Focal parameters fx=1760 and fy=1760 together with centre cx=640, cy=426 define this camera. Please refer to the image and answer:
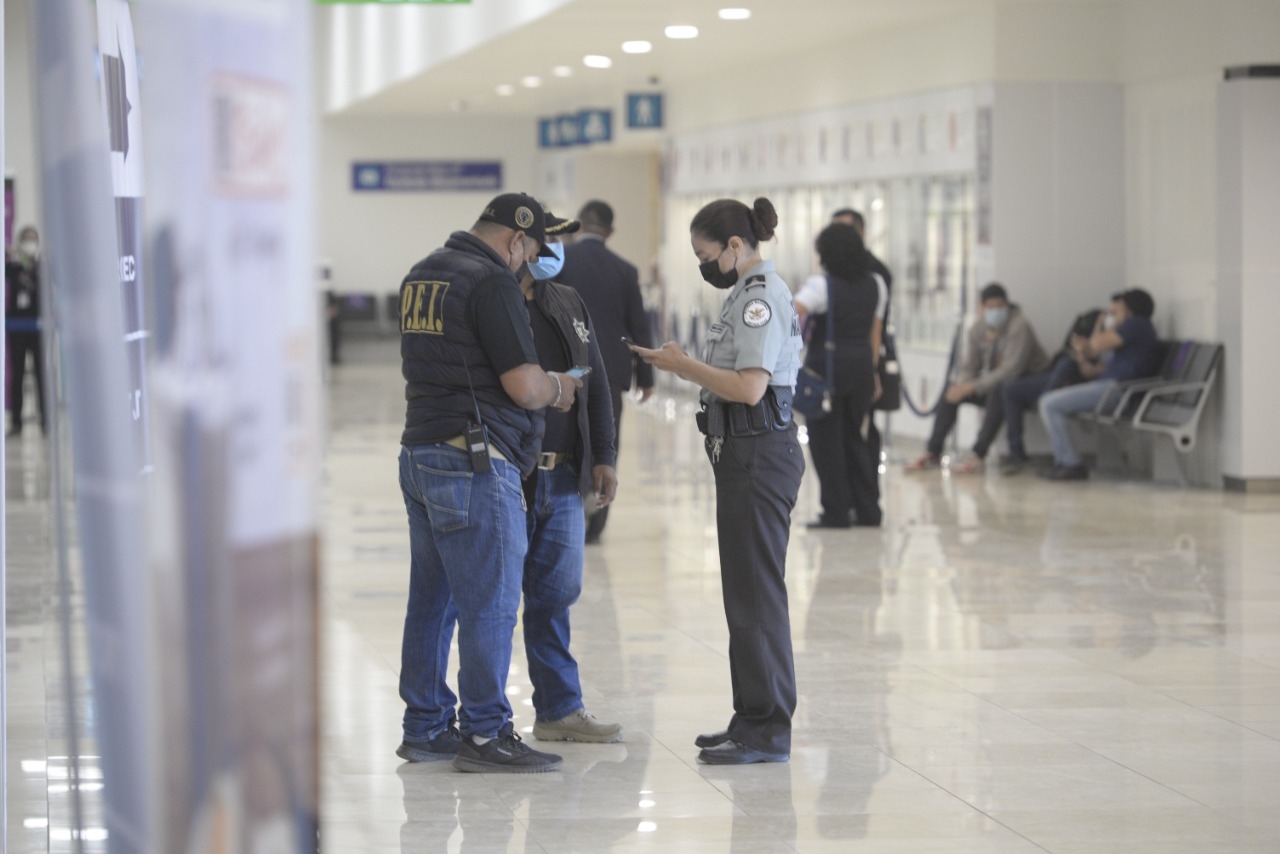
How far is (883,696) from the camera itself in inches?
240

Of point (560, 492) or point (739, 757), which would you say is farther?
point (560, 492)

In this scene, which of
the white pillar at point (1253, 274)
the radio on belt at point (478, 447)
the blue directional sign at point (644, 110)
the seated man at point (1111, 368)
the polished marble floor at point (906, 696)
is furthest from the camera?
the blue directional sign at point (644, 110)

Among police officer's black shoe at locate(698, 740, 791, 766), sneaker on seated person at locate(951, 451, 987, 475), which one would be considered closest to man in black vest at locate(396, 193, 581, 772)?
police officer's black shoe at locate(698, 740, 791, 766)

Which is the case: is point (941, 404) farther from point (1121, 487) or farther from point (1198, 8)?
point (1198, 8)

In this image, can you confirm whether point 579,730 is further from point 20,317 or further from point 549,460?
point 20,317

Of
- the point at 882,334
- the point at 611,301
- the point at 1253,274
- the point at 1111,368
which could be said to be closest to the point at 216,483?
the point at 611,301

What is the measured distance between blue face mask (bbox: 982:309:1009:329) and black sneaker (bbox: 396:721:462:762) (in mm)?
8820

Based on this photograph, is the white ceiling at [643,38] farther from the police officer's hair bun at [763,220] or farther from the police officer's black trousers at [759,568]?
the police officer's black trousers at [759,568]

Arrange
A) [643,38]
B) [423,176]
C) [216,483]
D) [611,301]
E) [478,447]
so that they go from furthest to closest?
1. [423,176]
2. [643,38]
3. [611,301]
4. [478,447]
5. [216,483]

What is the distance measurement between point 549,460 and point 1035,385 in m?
8.43

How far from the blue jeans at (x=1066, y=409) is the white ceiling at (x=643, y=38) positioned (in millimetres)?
3096

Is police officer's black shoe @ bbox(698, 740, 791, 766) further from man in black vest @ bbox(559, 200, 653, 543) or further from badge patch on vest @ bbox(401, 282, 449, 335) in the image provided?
man in black vest @ bbox(559, 200, 653, 543)

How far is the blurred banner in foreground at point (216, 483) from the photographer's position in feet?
6.34

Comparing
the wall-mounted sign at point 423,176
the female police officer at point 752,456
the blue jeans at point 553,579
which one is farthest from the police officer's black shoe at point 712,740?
the wall-mounted sign at point 423,176
